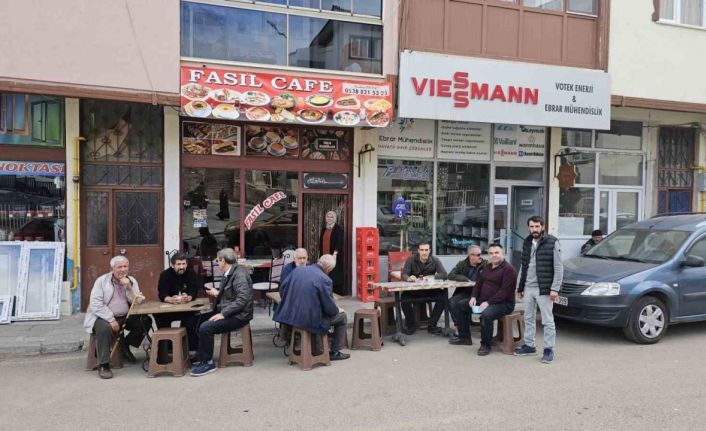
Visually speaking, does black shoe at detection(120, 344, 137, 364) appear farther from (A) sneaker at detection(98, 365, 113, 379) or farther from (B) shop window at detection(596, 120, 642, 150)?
(B) shop window at detection(596, 120, 642, 150)

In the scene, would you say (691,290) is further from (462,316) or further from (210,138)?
(210,138)

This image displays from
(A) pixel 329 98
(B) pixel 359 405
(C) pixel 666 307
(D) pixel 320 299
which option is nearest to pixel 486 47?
(A) pixel 329 98

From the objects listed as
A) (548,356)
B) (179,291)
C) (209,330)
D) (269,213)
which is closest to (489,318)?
(548,356)

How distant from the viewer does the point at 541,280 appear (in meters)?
6.52

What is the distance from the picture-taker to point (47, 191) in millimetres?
8820

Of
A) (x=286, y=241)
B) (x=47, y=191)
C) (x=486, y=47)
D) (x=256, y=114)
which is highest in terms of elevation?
(x=486, y=47)

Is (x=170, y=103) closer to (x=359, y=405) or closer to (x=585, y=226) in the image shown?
(x=359, y=405)

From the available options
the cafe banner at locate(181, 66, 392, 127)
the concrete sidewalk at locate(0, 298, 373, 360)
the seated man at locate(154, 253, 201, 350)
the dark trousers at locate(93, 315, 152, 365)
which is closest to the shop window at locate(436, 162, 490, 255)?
the cafe banner at locate(181, 66, 392, 127)

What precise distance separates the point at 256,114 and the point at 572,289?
5.50 metres

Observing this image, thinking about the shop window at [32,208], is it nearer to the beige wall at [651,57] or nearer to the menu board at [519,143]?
the menu board at [519,143]

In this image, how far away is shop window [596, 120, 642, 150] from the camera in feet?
41.4

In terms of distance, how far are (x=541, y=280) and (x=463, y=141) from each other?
5426mm

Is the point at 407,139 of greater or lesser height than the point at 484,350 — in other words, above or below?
above

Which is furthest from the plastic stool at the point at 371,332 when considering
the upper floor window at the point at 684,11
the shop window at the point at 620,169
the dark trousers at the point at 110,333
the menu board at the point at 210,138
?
the upper floor window at the point at 684,11
